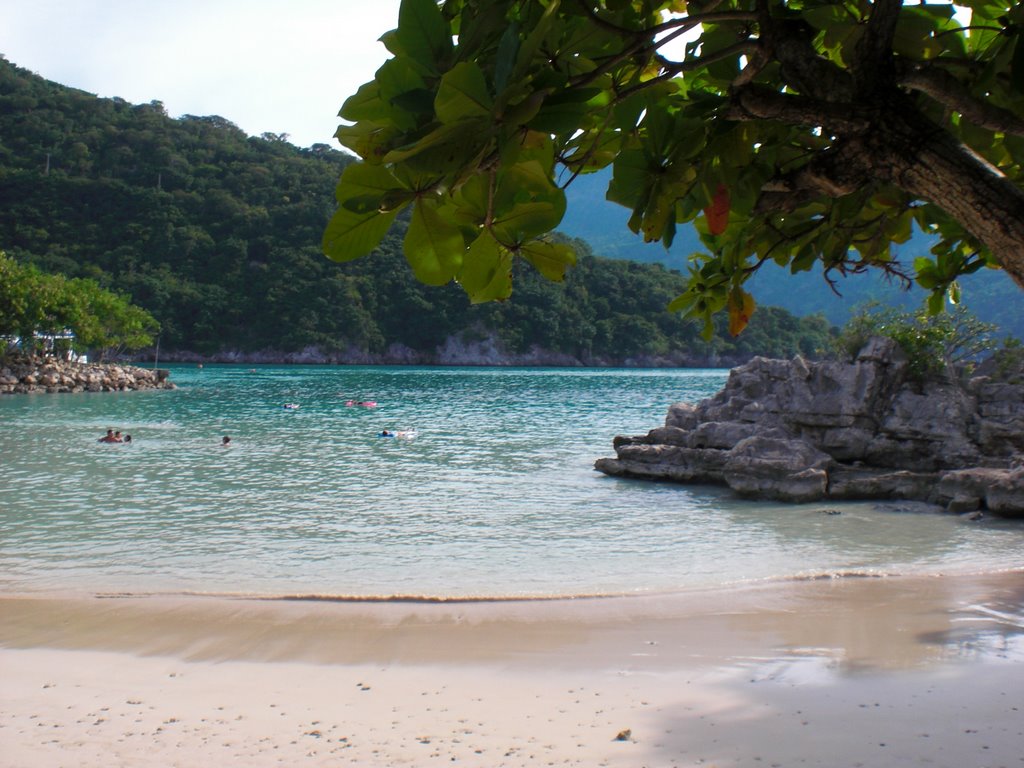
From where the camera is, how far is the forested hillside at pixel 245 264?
265 ft

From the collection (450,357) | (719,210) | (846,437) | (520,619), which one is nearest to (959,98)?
(719,210)

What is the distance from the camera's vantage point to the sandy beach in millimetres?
4254

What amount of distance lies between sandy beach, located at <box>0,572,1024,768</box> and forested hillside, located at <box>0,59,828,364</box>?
74.6 metres

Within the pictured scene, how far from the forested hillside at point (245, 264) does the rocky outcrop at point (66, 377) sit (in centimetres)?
2988

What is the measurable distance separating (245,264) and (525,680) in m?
84.6

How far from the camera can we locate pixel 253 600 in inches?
319

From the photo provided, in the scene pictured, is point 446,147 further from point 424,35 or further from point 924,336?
point 924,336

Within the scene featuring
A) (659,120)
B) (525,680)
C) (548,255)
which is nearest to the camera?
(548,255)

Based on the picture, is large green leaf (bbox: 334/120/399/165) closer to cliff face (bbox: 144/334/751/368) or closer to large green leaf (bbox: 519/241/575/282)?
large green leaf (bbox: 519/241/575/282)

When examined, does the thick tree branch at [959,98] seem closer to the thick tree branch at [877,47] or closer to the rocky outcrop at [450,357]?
the thick tree branch at [877,47]

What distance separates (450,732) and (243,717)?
4.01ft

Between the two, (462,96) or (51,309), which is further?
(51,309)

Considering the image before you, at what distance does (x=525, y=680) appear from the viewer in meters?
5.69

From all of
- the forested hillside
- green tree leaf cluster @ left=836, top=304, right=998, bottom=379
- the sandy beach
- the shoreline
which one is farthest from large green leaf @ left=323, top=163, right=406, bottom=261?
the forested hillside
